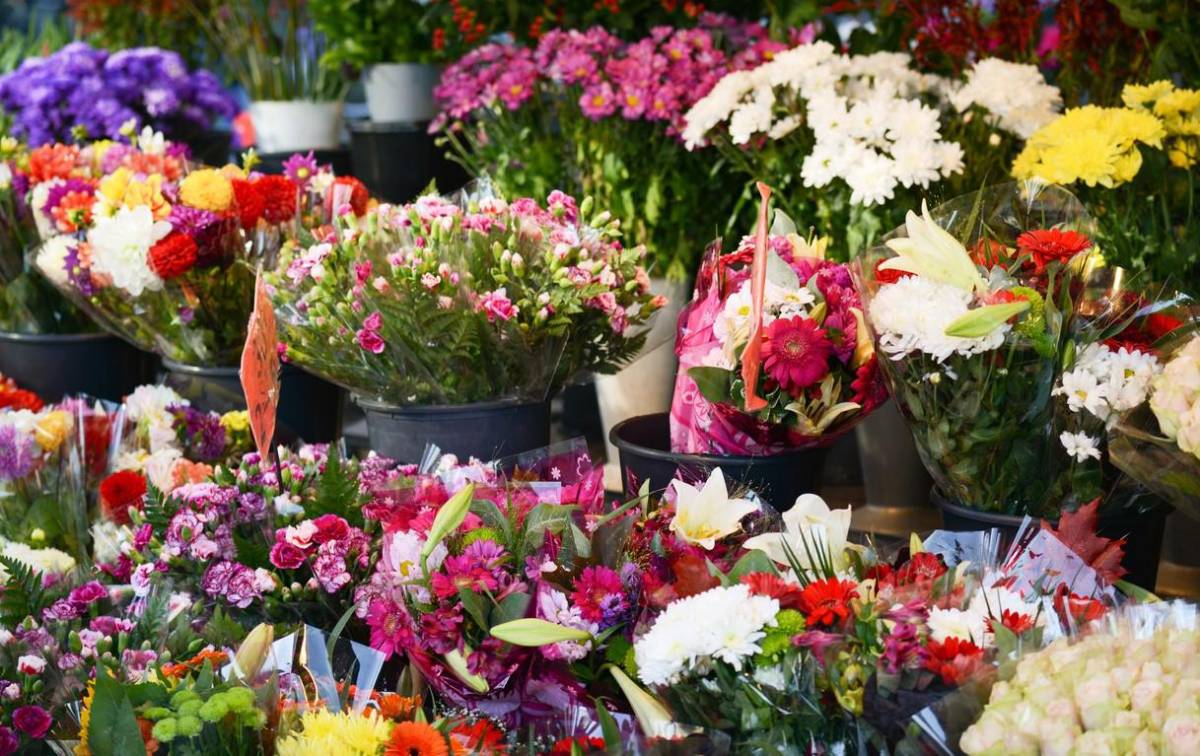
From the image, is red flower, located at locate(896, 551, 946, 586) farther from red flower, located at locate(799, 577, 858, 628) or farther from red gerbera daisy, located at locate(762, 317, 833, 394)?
red gerbera daisy, located at locate(762, 317, 833, 394)

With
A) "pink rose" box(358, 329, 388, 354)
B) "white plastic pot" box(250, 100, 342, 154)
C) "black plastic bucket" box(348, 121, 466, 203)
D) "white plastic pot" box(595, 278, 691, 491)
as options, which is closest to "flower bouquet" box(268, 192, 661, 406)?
"pink rose" box(358, 329, 388, 354)

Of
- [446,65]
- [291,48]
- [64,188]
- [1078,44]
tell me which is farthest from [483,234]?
[291,48]

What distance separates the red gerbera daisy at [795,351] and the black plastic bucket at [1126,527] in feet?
0.73

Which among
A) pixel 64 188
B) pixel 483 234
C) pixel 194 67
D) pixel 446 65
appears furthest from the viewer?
A: pixel 194 67

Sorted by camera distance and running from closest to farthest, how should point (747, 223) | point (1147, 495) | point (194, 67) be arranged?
1. point (1147, 495)
2. point (747, 223)
3. point (194, 67)

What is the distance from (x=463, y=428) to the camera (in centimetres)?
188

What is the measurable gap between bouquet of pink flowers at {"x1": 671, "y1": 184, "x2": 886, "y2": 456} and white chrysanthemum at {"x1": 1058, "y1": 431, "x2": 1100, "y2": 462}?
0.24 meters

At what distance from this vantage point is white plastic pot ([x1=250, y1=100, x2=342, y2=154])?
146 inches

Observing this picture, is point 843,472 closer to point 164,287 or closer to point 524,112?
point 524,112

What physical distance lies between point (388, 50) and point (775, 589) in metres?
2.70

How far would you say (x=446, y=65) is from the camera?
11.6 feet

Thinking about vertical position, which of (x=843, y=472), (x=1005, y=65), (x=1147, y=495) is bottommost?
(x=843, y=472)

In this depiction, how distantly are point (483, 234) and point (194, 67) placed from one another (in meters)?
3.16

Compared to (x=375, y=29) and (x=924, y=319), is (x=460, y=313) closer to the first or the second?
(x=924, y=319)
